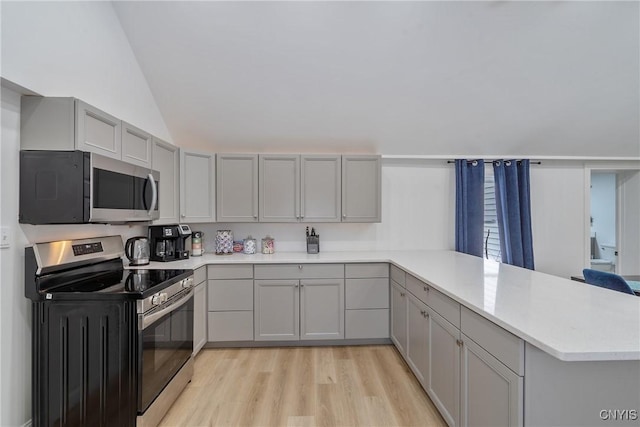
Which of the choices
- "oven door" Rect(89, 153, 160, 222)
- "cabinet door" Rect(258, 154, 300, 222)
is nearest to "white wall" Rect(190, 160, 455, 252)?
"cabinet door" Rect(258, 154, 300, 222)

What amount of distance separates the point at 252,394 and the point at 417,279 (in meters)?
1.55

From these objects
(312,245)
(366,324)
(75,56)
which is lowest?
(366,324)

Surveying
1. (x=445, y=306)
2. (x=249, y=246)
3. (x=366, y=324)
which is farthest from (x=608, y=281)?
(x=249, y=246)

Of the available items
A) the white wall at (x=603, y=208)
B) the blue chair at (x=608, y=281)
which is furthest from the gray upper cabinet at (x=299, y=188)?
the white wall at (x=603, y=208)

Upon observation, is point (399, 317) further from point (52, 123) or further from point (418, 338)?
point (52, 123)

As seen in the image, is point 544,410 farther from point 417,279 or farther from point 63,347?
point 63,347

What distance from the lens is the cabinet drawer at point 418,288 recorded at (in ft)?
7.27

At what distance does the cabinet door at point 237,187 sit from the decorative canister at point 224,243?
24 centimetres

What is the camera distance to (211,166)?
3393 mm

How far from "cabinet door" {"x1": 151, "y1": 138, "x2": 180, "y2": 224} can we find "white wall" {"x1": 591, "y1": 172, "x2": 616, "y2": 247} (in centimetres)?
580

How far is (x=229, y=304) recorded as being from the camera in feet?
9.98

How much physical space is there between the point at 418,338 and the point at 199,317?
6.50ft

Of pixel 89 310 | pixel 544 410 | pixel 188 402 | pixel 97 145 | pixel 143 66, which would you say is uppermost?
pixel 143 66

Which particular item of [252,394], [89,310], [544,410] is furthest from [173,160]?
[544,410]
